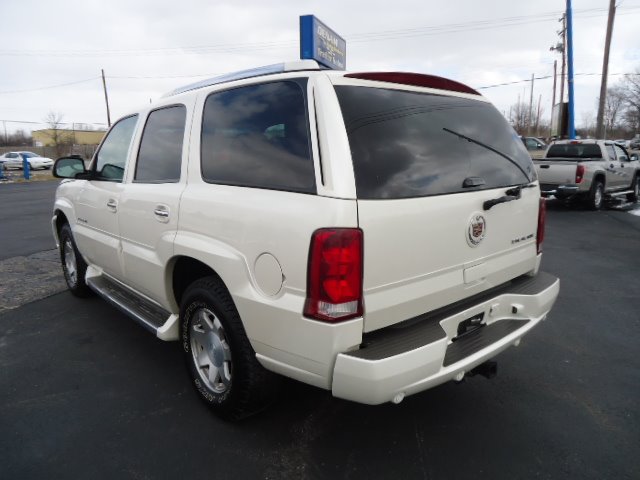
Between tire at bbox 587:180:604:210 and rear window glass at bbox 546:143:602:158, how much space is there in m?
0.89

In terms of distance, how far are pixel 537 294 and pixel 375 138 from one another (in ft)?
4.71

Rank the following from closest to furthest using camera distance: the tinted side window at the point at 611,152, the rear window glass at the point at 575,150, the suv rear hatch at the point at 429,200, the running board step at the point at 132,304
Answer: the suv rear hatch at the point at 429,200 → the running board step at the point at 132,304 → the rear window glass at the point at 575,150 → the tinted side window at the point at 611,152

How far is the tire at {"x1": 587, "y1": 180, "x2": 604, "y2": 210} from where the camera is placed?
36.2 feet

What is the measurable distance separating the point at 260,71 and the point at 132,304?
2005mm

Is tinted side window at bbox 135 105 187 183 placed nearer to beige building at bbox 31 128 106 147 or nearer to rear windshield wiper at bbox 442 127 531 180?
rear windshield wiper at bbox 442 127 531 180

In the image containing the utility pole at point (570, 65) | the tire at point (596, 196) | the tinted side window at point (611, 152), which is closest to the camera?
the tire at point (596, 196)

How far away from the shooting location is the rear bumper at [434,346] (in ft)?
6.32

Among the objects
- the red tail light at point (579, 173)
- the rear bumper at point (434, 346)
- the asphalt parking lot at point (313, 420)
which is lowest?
the asphalt parking lot at point (313, 420)

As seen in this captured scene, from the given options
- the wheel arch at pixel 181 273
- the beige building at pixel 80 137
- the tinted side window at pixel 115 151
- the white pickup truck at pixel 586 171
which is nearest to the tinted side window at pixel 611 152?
the white pickup truck at pixel 586 171

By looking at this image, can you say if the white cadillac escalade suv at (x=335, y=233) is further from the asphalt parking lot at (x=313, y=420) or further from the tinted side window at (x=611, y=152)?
the tinted side window at (x=611, y=152)

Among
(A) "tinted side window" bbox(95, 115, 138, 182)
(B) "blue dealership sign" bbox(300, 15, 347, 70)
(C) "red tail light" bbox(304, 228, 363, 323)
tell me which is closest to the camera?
(C) "red tail light" bbox(304, 228, 363, 323)

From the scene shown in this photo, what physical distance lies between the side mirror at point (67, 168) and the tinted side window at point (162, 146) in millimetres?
1208

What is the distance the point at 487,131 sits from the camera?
2.82m

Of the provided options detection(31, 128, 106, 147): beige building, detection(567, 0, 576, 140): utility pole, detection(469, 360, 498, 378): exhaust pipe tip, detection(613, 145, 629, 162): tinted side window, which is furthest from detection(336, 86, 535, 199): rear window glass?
detection(31, 128, 106, 147): beige building
